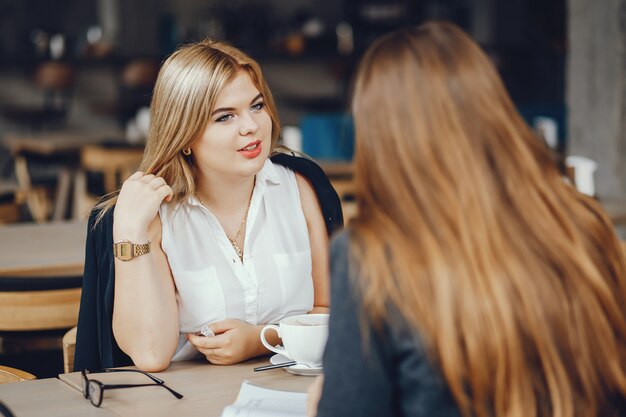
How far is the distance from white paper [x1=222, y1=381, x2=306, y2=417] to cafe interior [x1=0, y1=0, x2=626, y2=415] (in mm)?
435

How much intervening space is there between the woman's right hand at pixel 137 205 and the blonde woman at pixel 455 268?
2.35 ft

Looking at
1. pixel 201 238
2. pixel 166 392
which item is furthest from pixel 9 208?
pixel 166 392

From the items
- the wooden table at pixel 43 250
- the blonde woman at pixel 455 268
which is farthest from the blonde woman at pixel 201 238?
the wooden table at pixel 43 250

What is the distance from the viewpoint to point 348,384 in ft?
3.35

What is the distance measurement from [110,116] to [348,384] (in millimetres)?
8489

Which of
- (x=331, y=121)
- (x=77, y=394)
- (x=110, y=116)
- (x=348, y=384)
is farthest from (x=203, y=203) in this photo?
(x=110, y=116)

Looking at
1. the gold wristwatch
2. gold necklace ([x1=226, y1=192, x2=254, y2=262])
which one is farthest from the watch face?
gold necklace ([x1=226, y1=192, x2=254, y2=262])

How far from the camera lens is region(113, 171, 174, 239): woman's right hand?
5.50 feet

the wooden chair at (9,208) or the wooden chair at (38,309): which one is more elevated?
the wooden chair at (38,309)

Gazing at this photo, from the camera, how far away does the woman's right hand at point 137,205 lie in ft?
5.50

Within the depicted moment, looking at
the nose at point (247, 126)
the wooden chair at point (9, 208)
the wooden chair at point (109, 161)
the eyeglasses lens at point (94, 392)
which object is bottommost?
the wooden chair at point (109, 161)

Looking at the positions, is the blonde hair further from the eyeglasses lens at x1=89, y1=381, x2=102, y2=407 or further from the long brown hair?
the long brown hair

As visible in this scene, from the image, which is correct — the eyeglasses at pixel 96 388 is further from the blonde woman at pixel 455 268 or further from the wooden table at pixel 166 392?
the blonde woman at pixel 455 268

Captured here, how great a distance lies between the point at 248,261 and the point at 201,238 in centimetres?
11
